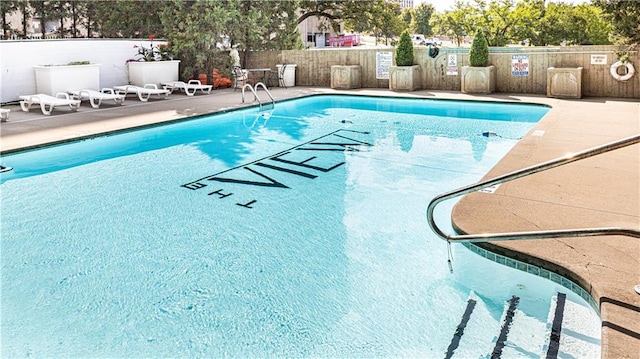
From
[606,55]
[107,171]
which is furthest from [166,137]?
[606,55]

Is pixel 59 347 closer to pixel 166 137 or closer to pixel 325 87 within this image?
pixel 166 137

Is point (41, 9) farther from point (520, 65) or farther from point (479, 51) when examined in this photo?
point (520, 65)

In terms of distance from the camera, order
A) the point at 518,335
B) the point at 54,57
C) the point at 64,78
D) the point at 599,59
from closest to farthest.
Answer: the point at 518,335, the point at 599,59, the point at 64,78, the point at 54,57

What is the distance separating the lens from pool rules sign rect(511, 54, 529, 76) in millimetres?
11961

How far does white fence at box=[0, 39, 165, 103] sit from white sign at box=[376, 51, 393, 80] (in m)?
6.67

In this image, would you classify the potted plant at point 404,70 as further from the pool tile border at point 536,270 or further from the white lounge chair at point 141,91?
the pool tile border at point 536,270

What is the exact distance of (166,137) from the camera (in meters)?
8.68

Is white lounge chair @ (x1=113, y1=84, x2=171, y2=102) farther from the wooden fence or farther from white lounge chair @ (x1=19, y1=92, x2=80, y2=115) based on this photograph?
the wooden fence

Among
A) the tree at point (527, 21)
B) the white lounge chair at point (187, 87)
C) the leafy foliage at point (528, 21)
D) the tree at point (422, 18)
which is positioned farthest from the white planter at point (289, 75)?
the tree at point (422, 18)

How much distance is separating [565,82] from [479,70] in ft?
6.39

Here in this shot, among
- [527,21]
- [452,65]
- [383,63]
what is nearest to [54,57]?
[383,63]

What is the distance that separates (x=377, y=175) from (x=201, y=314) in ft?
11.5

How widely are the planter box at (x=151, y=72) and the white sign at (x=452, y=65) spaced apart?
293 inches

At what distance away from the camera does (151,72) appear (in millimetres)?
13586
